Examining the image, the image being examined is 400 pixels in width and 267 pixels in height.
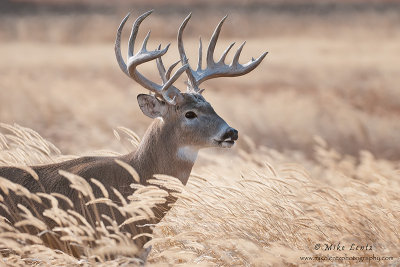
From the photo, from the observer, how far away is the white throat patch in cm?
739

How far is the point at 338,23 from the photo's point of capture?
46531mm

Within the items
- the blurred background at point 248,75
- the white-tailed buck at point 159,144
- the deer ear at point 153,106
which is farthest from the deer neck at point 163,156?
the blurred background at point 248,75

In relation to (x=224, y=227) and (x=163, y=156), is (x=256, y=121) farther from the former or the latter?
(x=224, y=227)

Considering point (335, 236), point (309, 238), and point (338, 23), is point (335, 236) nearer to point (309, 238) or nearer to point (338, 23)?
point (309, 238)

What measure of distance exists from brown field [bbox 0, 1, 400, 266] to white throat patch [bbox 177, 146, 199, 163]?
272 millimetres

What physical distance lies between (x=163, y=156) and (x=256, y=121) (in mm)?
13082

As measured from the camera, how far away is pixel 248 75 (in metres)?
29.7

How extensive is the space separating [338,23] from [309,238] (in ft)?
134

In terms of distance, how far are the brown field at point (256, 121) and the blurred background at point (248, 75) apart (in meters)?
0.09

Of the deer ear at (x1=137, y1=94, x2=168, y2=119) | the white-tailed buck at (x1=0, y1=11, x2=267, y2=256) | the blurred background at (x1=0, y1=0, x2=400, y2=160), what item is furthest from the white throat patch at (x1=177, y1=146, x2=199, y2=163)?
the blurred background at (x1=0, y1=0, x2=400, y2=160)

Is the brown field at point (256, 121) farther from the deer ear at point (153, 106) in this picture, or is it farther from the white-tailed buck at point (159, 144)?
the deer ear at point (153, 106)

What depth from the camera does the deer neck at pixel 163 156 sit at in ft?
24.1

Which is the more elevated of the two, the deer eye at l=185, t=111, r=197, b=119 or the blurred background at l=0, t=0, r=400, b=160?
the blurred background at l=0, t=0, r=400, b=160

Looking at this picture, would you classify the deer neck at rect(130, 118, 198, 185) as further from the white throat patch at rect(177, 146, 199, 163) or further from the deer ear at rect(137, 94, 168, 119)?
the deer ear at rect(137, 94, 168, 119)
